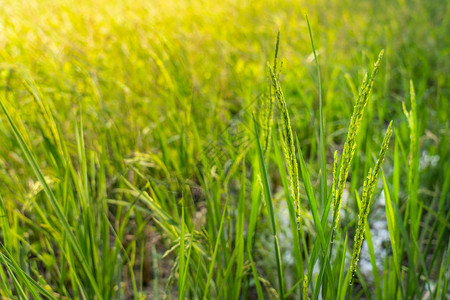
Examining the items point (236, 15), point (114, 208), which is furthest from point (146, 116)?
point (236, 15)

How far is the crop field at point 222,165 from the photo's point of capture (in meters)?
0.75

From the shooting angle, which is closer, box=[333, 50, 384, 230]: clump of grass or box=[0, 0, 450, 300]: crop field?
box=[333, 50, 384, 230]: clump of grass

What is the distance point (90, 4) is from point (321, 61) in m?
2.55

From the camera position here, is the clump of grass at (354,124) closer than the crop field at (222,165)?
Yes

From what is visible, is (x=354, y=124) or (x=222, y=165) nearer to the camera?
(x=354, y=124)

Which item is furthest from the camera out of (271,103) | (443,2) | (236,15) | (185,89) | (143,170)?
(443,2)

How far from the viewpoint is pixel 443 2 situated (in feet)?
13.6

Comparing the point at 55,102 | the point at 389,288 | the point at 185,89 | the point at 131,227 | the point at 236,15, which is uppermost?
the point at 236,15

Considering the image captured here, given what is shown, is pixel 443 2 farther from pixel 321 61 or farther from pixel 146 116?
pixel 146 116

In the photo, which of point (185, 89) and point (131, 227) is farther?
point (185, 89)

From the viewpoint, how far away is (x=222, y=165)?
3.75ft

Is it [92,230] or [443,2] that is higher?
[443,2]

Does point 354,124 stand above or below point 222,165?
above

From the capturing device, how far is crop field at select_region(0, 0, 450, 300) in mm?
754
